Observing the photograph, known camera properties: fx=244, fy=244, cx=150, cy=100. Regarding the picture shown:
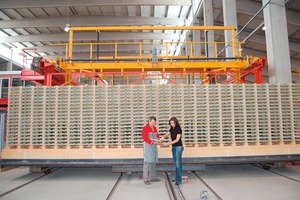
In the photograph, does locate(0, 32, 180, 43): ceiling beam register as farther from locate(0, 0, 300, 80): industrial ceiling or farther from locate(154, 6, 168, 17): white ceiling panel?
locate(154, 6, 168, 17): white ceiling panel

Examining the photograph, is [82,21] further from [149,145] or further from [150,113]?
[149,145]

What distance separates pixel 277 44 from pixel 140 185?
718 centimetres

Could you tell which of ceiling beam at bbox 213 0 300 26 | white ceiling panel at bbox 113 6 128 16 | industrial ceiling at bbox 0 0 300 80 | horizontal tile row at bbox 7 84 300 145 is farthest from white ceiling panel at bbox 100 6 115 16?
horizontal tile row at bbox 7 84 300 145

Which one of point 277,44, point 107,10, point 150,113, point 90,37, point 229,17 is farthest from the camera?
Answer: point 90,37

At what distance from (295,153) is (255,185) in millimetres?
1834

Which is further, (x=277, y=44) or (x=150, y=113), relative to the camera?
(x=277, y=44)

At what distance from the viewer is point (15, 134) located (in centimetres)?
662

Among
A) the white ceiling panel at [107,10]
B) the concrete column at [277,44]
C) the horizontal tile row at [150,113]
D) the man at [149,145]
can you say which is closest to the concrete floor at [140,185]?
the man at [149,145]

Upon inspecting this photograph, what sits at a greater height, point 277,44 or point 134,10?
point 134,10

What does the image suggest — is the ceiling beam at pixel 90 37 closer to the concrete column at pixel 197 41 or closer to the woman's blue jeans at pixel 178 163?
the concrete column at pixel 197 41

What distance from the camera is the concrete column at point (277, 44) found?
8.80m

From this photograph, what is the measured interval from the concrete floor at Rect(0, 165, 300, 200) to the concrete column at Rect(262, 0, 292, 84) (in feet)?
10.8

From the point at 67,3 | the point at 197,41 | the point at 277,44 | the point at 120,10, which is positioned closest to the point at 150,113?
the point at 277,44

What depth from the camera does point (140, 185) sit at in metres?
5.72
